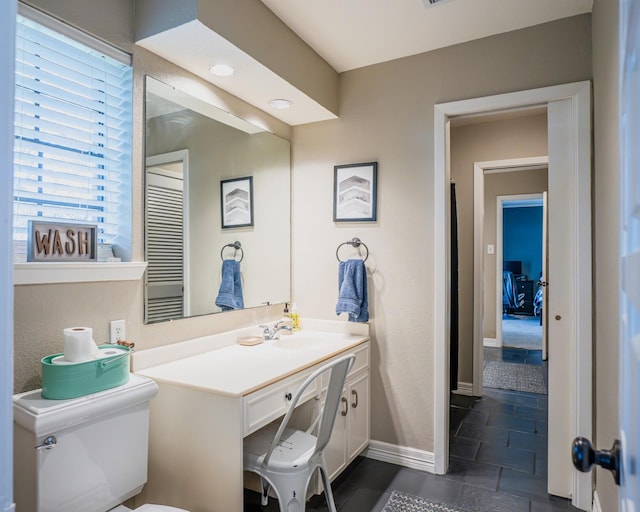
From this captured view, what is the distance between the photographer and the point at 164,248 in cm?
198

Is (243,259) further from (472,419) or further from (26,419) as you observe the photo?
(472,419)

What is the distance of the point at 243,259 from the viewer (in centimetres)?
254

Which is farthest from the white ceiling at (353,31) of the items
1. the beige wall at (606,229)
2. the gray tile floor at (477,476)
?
the gray tile floor at (477,476)

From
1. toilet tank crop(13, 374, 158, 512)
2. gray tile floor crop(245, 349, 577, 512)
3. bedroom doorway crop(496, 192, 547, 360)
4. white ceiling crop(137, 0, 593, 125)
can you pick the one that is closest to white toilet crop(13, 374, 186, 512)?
toilet tank crop(13, 374, 158, 512)

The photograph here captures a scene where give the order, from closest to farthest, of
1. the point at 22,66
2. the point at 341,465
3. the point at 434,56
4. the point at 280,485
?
1. the point at 22,66
2. the point at 280,485
3. the point at 341,465
4. the point at 434,56

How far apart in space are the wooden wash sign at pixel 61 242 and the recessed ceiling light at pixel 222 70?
103 centimetres

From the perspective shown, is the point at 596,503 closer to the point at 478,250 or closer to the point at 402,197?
the point at 402,197

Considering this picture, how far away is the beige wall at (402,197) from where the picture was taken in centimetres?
239

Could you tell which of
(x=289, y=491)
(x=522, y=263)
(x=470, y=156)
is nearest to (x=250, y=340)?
(x=289, y=491)

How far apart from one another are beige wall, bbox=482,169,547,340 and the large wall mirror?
3932mm

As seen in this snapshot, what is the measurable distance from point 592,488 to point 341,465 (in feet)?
4.28

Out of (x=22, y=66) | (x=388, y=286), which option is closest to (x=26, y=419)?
(x=22, y=66)

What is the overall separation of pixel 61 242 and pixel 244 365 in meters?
0.93

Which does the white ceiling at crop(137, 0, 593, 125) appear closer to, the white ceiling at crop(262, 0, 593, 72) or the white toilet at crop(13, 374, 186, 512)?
the white ceiling at crop(262, 0, 593, 72)
